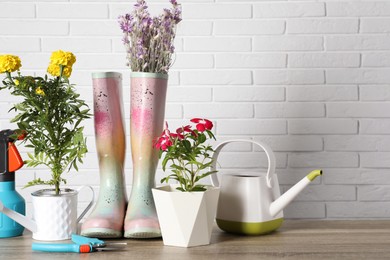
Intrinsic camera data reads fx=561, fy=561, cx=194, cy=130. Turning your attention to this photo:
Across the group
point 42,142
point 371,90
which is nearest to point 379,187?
point 371,90

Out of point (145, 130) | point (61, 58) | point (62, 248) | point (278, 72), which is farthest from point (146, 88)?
point (278, 72)

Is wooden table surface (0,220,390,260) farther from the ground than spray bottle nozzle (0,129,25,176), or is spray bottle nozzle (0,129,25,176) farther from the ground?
spray bottle nozzle (0,129,25,176)

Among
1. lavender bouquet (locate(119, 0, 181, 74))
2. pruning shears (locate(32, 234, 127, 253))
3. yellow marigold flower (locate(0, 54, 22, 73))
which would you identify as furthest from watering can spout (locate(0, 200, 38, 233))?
lavender bouquet (locate(119, 0, 181, 74))

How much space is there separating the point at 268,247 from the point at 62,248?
51 centimetres

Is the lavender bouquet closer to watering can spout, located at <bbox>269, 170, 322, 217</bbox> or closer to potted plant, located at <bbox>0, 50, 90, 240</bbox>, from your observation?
potted plant, located at <bbox>0, 50, 90, 240</bbox>

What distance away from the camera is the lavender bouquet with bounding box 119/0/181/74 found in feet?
4.81

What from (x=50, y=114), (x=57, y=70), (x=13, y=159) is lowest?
(x=13, y=159)

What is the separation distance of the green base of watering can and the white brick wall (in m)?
0.51

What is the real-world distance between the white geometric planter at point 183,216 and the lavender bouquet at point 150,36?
34 cm

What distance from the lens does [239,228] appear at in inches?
60.6

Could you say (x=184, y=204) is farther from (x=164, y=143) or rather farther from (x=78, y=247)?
(x=78, y=247)

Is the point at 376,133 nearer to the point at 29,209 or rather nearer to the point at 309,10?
the point at 309,10

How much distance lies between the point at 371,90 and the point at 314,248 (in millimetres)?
874

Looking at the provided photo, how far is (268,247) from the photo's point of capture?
1402 millimetres
